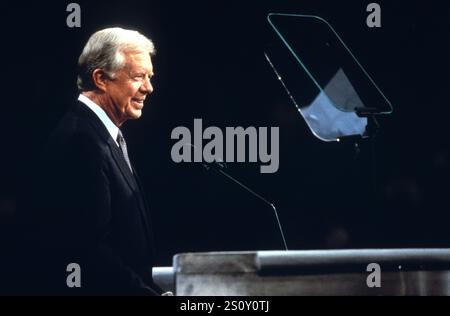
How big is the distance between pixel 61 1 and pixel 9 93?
1.03 feet

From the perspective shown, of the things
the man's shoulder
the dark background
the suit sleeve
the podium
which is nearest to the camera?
the podium

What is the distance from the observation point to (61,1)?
2.22 meters

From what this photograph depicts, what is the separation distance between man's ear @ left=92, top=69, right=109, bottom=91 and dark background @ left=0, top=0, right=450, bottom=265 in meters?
0.36

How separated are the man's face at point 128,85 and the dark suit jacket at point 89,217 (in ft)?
0.48

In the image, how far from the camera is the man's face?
1884 mm

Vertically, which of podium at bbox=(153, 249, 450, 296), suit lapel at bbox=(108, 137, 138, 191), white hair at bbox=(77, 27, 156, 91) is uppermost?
white hair at bbox=(77, 27, 156, 91)

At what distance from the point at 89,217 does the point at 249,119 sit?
938mm

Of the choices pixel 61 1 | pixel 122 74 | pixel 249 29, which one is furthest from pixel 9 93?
pixel 249 29

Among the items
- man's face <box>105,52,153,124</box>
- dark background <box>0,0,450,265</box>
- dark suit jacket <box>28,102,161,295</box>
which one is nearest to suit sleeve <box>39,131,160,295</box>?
dark suit jacket <box>28,102,161,295</box>

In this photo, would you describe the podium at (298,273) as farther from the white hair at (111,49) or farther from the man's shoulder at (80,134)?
the white hair at (111,49)

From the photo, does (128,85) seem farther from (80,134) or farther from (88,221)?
(88,221)

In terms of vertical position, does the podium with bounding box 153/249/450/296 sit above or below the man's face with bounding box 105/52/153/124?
below

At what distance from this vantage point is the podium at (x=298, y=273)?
1.25 m

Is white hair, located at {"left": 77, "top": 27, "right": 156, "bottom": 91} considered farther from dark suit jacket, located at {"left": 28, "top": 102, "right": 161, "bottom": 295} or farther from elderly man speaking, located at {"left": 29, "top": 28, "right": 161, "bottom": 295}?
dark suit jacket, located at {"left": 28, "top": 102, "right": 161, "bottom": 295}
